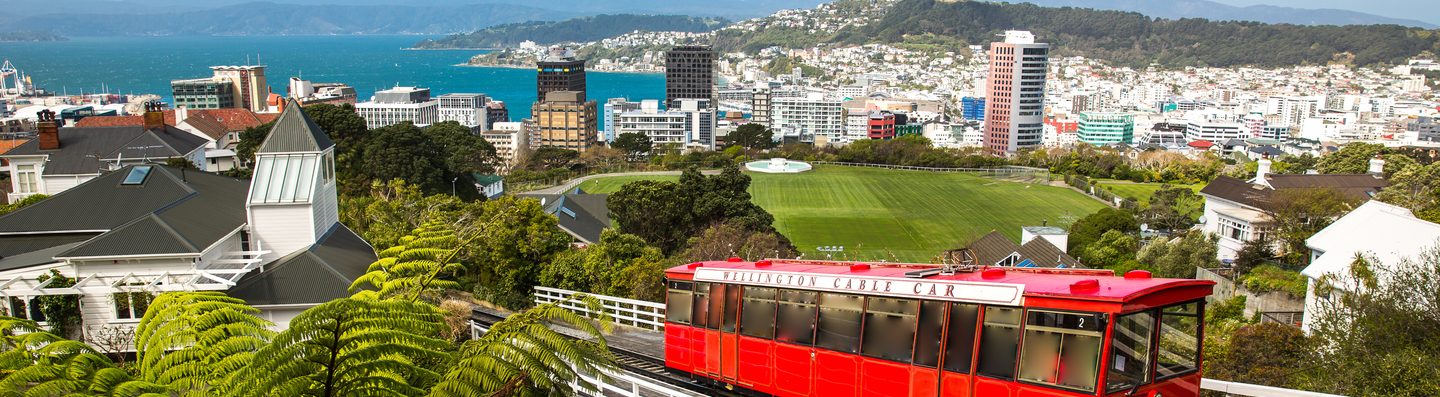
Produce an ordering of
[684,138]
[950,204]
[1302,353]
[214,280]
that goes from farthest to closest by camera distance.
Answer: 1. [684,138]
2. [950,204]
3. [214,280]
4. [1302,353]

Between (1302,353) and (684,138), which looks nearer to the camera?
(1302,353)

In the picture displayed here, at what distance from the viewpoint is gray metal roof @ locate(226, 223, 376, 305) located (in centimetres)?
1449

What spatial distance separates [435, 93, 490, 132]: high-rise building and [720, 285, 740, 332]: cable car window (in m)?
114

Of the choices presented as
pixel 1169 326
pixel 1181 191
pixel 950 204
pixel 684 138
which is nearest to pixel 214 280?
pixel 1169 326

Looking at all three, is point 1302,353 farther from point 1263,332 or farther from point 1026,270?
point 1026,270

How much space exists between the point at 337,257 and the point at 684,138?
96807 millimetres

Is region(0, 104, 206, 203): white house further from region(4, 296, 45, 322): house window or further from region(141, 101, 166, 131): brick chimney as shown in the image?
region(4, 296, 45, 322): house window

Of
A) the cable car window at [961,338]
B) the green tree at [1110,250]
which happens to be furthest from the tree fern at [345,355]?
the green tree at [1110,250]

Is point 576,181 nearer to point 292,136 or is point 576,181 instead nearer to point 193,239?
point 292,136

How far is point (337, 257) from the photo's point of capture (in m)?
16.4

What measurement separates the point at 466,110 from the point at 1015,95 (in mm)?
72674

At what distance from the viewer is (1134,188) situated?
6450cm

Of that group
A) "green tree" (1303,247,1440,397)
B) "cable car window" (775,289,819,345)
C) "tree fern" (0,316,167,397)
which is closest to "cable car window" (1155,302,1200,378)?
"green tree" (1303,247,1440,397)

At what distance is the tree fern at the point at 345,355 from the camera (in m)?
4.51
